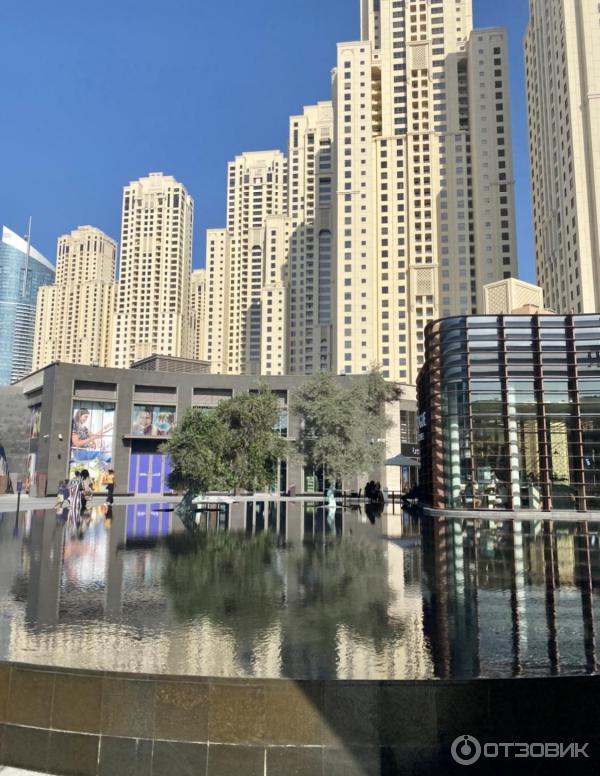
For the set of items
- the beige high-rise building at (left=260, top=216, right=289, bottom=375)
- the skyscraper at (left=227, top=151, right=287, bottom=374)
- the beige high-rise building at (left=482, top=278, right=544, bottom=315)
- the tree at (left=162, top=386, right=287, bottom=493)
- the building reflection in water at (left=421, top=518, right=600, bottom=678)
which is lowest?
the building reflection in water at (left=421, top=518, right=600, bottom=678)

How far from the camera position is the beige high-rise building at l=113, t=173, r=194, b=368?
493ft

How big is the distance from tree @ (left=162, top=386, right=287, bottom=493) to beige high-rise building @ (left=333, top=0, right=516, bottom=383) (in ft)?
233

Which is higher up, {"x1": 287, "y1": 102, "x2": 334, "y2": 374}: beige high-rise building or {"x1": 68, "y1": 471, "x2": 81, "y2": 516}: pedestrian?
{"x1": 287, "y1": 102, "x2": 334, "y2": 374}: beige high-rise building

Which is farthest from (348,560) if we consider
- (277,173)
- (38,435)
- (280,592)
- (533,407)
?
(277,173)

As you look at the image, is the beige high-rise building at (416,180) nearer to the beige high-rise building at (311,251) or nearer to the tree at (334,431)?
the beige high-rise building at (311,251)

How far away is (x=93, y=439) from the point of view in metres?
58.8

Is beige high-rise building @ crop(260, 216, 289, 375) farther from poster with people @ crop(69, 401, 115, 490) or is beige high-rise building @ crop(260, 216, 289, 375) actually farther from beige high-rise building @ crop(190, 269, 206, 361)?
poster with people @ crop(69, 401, 115, 490)

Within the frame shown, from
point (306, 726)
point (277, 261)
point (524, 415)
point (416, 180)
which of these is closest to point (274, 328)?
point (277, 261)

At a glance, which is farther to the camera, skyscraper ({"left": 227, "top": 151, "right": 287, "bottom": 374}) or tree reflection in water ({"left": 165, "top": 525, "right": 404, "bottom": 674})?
skyscraper ({"left": 227, "top": 151, "right": 287, "bottom": 374})

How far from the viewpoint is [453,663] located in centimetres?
612

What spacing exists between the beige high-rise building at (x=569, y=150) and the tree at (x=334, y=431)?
55.7 m

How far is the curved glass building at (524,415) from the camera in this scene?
31.5m

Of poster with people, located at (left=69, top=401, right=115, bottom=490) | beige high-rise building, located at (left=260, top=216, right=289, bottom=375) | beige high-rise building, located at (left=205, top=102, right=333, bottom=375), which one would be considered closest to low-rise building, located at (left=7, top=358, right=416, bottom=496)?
poster with people, located at (left=69, top=401, right=115, bottom=490)

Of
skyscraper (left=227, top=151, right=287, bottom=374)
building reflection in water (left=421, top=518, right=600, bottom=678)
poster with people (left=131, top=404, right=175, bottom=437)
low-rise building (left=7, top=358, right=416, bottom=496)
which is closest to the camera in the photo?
building reflection in water (left=421, top=518, right=600, bottom=678)
